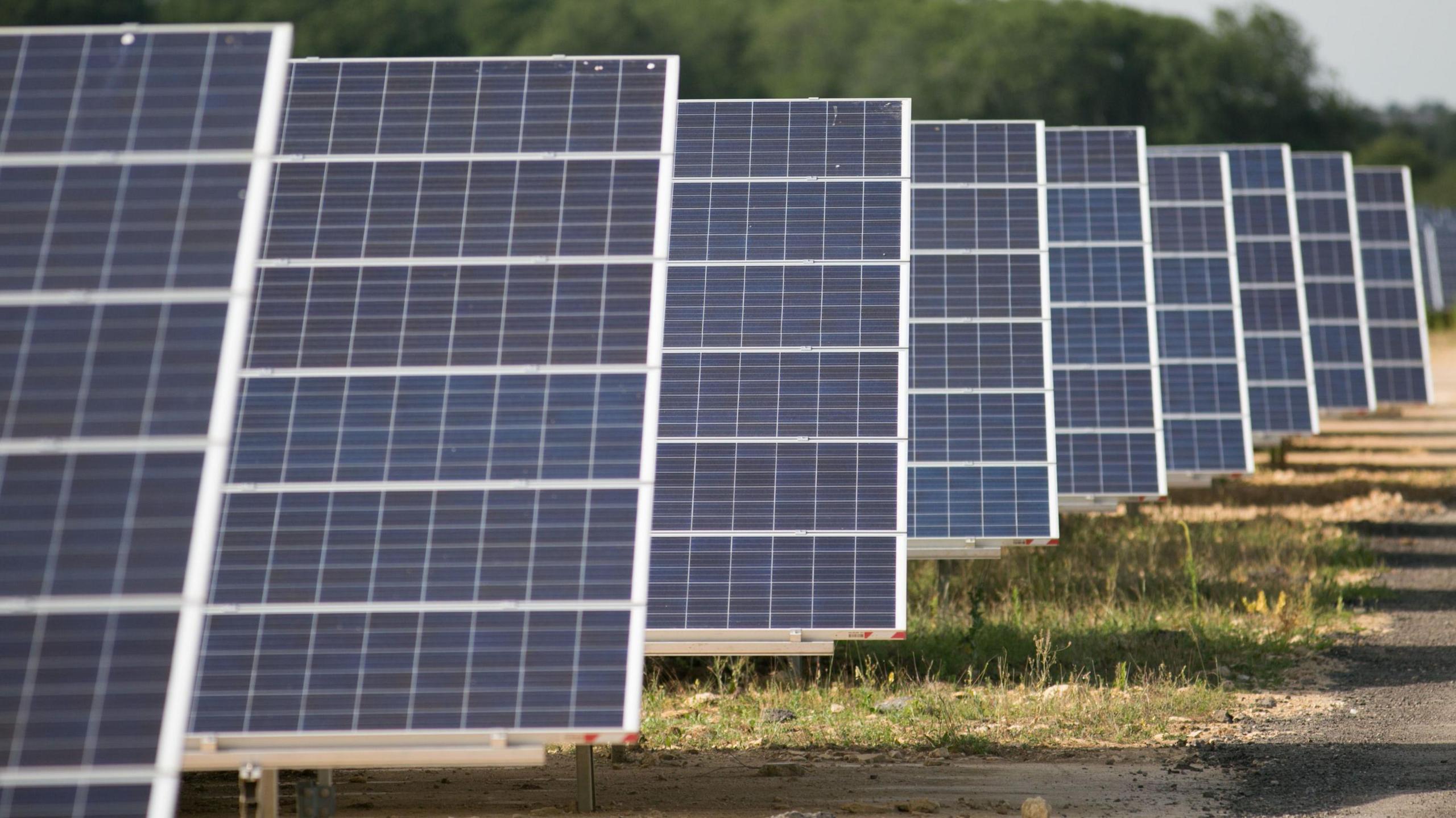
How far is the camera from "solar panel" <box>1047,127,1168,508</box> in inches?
664

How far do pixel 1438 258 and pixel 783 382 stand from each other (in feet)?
174

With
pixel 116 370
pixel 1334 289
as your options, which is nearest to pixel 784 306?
pixel 116 370

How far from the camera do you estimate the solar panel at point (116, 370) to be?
5.77 meters

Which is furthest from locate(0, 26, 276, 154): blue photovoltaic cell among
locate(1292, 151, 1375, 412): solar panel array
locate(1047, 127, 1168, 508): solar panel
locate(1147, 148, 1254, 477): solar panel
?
locate(1292, 151, 1375, 412): solar panel array

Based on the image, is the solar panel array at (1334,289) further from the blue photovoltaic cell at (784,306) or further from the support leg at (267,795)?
the support leg at (267,795)

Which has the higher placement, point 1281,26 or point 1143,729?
point 1281,26

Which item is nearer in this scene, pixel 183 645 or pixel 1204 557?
pixel 183 645

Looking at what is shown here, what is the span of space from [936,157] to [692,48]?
74.3m

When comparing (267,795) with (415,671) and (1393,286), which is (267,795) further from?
(1393,286)

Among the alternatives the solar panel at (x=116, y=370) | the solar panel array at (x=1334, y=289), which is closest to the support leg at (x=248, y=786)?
the solar panel at (x=116, y=370)

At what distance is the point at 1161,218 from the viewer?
77.5ft

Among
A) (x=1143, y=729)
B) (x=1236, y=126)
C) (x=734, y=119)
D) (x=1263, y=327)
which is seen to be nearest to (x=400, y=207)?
(x=734, y=119)

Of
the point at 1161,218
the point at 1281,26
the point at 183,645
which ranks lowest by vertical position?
the point at 183,645

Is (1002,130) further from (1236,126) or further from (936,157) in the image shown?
(1236,126)
